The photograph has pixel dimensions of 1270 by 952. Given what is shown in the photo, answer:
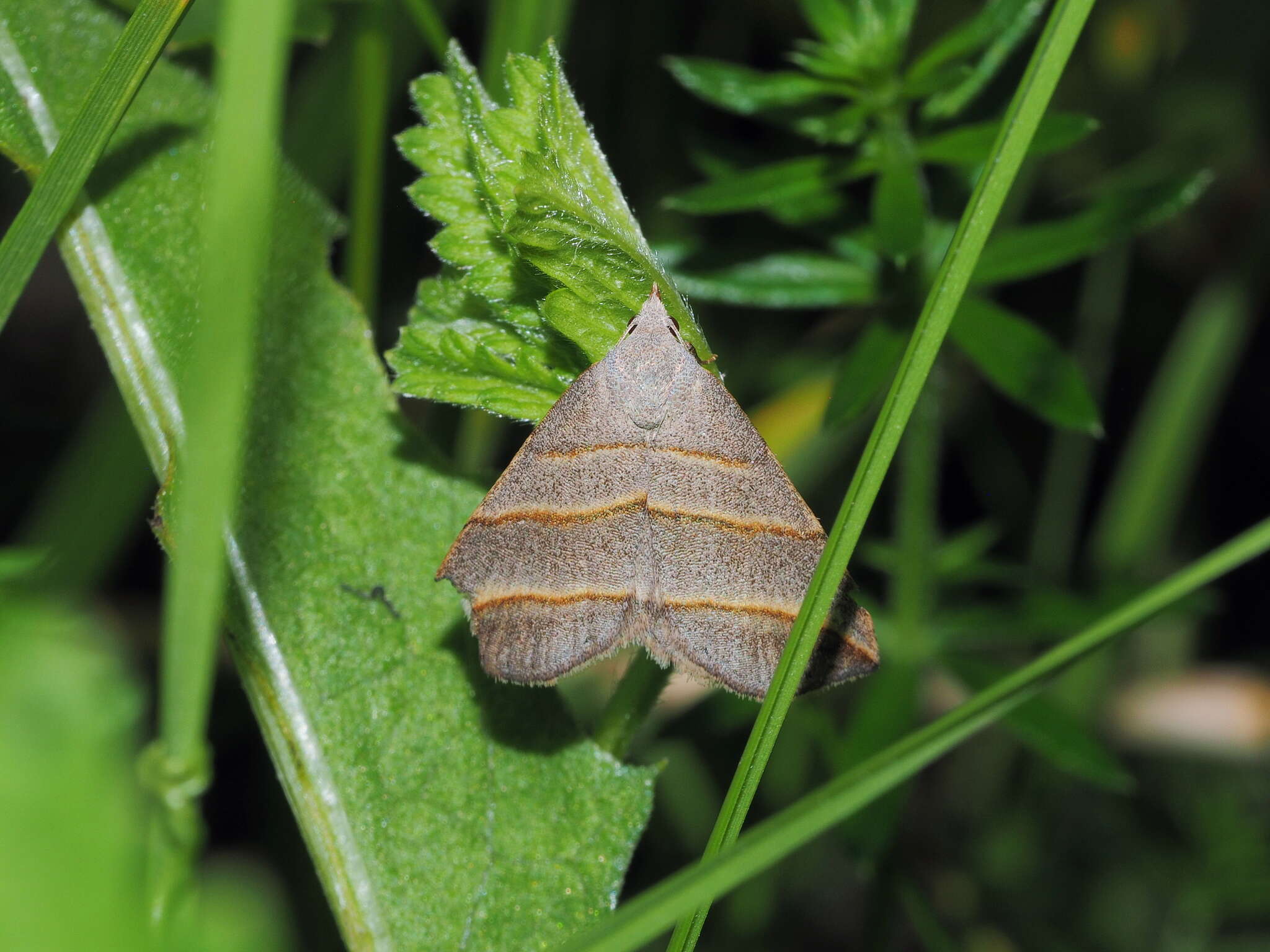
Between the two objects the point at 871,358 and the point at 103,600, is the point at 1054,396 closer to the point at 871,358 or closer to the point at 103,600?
the point at 871,358

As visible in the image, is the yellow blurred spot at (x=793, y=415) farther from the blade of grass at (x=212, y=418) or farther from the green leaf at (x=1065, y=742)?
the blade of grass at (x=212, y=418)

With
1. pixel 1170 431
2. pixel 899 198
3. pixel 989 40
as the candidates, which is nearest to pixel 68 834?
pixel 899 198

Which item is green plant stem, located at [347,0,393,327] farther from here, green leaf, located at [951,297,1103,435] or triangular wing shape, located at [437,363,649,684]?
green leaf, located at [951,297,1103,435]

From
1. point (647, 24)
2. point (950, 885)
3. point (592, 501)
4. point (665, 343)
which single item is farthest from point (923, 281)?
point (950, 885)

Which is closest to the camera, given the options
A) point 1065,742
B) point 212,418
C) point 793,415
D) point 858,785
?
point 212,418

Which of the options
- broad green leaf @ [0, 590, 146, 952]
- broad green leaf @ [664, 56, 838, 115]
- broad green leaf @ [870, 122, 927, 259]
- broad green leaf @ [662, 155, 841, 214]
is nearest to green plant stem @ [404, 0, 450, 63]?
broad green leaf @ [664, 56, 838, 115]

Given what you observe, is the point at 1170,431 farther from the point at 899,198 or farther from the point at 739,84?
the point at 739,84
